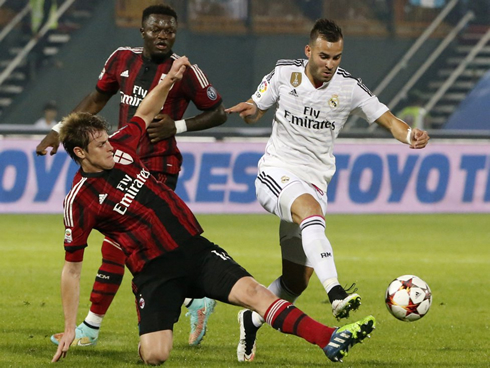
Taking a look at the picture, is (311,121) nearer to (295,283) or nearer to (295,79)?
(295,79)

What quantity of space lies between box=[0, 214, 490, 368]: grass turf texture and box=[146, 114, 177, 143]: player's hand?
1.35 metres

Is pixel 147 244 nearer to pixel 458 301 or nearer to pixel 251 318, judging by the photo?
pixel 251 318

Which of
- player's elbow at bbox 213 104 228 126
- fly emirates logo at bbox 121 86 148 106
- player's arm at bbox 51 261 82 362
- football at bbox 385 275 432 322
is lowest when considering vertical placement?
football at bbox 385 275 432 322

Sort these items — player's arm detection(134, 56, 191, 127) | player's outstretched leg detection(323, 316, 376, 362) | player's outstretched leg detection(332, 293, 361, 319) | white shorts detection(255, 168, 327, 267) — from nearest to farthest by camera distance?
player's outstretched leg detection(323, 316, 376, 362), player's outstretched leg detection(332, 293, 361, 319), player's arm detection(134, 56, 191, 127), white shorts detection(255, 168, 327, 267)

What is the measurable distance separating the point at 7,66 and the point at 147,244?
46.4ft

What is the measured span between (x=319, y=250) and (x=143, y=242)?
99 cm

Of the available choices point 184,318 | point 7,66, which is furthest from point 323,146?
point 7,66

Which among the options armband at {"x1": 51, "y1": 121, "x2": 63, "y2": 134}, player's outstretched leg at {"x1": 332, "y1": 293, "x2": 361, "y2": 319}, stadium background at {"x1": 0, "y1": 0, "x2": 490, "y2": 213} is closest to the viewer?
player's outstretched leg at {"x1": 332, "y1": 293, "x2": 361, "y2": 319}

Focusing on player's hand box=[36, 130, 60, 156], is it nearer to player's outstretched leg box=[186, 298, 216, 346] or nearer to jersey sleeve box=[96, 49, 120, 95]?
jersey sleeve box=[96, 49, 120, 95]

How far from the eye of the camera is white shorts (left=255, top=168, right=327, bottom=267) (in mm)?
6234

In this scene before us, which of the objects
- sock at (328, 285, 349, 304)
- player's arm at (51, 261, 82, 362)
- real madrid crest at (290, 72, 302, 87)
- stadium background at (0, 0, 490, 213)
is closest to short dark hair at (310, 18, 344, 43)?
real madrid crest at (290, 72, 302, 87)

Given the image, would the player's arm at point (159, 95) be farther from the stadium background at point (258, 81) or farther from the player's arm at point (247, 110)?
the stadium background at point (258, 81)

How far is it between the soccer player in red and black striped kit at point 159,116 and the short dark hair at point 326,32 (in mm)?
Answer: 931

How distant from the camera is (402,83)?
20.3 m
